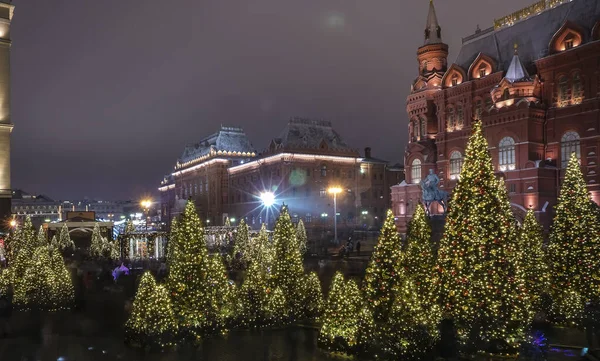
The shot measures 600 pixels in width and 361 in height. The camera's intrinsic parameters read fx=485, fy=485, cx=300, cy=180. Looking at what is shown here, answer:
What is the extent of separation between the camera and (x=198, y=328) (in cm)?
1524

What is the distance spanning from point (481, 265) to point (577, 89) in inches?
1248

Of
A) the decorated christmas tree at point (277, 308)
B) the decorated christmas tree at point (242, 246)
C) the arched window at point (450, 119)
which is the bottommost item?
the decorated christmas tree at point (277, 308)

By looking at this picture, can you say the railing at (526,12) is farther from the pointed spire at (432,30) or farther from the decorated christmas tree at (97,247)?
the decorated christmas tree at (97,247)

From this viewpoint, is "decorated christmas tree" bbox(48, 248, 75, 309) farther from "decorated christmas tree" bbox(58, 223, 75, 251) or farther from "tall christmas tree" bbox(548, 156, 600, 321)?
"decorated christmas tree" bbox(58, 223, 75, 251)

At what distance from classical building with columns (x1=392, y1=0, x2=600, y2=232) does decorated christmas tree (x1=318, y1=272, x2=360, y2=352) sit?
95.1 feet

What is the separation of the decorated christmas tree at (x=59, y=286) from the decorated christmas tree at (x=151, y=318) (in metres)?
7.69

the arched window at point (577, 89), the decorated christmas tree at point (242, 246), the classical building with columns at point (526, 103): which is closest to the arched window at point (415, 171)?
the classical building with columns at point (526, 103)

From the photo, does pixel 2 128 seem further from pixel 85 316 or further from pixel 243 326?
pixel 243 326

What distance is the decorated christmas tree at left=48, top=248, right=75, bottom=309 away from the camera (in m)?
20.2

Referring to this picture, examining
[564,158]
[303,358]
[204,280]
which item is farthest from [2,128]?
[564,158]

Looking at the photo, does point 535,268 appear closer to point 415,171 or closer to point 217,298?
point 217,298

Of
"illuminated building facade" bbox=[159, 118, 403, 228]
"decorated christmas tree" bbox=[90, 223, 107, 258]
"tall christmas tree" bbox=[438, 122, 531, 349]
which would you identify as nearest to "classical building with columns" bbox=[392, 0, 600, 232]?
"illuminated building facade" bbox=[159, 118, 403, 228]

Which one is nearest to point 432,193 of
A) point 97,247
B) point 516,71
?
point 516,71

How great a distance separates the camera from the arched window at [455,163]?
45.9m
